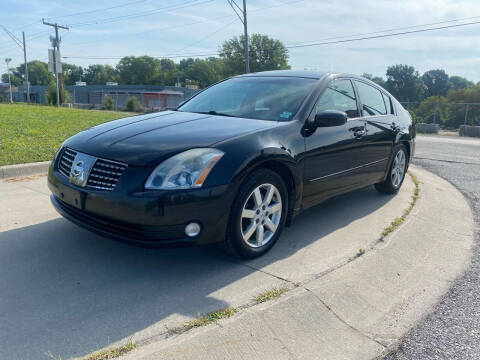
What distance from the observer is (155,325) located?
242cm

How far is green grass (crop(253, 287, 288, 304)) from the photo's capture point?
9.01 ft

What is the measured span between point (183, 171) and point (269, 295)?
3.36 ft

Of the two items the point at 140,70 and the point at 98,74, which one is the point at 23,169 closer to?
the point at 140,70

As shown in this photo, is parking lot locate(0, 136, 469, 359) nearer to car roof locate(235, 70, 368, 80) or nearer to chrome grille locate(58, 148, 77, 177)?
chrome grille locate(58, 148, 77, 177)

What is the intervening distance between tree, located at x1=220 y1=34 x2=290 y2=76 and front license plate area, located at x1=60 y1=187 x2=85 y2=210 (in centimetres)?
6982

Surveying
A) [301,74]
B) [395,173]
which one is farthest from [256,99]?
[395,173]

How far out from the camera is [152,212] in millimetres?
2754

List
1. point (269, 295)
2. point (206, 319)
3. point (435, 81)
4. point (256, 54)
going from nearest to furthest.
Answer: point (206, 319) < point (269, 295) < point (256, 54) < point (435, 81)

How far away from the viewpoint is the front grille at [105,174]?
289cm

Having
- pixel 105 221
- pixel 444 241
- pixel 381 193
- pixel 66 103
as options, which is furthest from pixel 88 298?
pixel 66 103

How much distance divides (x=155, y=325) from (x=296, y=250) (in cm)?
158

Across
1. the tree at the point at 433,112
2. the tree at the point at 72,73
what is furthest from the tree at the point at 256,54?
the tree at the point at 72,73

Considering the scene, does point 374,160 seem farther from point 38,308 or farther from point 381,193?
point 38,308

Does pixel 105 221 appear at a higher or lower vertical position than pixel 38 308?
higher
